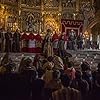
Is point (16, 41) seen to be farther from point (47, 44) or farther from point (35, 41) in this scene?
point (47, 44)

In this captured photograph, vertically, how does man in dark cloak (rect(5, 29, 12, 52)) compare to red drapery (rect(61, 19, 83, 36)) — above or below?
below

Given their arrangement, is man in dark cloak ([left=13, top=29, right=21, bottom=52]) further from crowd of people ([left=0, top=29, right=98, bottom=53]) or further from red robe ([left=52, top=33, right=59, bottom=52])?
red robe ([left=52, top=33, right=59, bottom=52])

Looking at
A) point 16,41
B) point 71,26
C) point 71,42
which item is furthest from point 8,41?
point 71,26

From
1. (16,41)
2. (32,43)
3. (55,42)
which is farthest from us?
(32,43)

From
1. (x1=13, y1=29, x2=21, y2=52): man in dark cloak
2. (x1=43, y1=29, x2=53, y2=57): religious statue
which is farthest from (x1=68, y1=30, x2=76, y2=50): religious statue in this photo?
(x1=13, y1=29, x2=21, y2=52): man in dark cloak

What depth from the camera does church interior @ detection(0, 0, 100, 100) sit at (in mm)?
7176

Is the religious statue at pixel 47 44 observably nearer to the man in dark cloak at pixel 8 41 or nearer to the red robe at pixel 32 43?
the red robe at pixel 32 43

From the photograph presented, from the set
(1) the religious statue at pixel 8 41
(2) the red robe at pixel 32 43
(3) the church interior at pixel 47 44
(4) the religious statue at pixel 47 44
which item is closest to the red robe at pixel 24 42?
(3) the church interior at pixel 47 44

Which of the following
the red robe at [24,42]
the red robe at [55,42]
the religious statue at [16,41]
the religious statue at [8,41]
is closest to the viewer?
the religious statue at [8,41]

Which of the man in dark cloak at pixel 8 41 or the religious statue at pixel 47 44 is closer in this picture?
the religious statue at pixel 47 44

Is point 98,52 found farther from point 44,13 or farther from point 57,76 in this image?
point 57,76

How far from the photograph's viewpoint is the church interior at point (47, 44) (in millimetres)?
7176

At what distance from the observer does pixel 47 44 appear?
1980cm

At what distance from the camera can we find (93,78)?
24.8 feet
